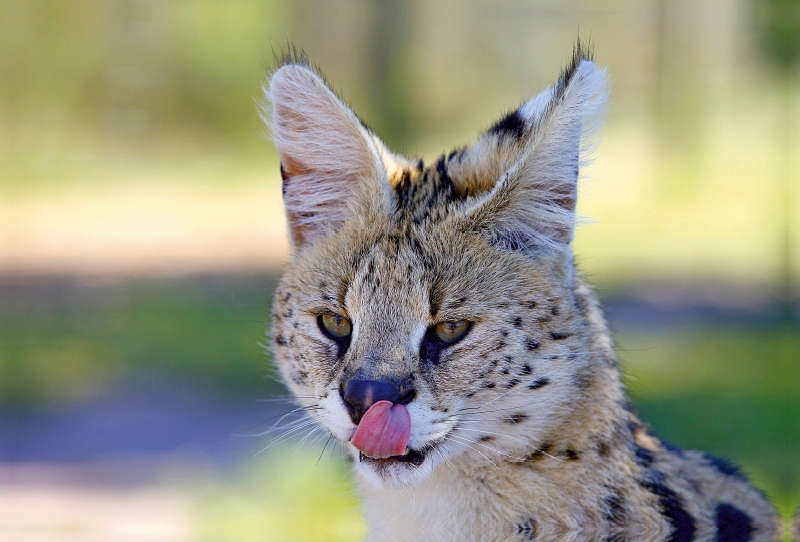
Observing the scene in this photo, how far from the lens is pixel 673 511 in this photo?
3555 millimetres

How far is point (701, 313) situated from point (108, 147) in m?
7.38

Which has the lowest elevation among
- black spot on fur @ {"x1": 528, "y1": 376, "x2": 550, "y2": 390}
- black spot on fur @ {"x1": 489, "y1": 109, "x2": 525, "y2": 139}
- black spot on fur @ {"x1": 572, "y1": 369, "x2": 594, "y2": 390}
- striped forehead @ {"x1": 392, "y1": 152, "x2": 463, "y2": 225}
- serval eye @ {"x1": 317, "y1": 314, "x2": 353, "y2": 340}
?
black spot on fur @ {"x1": 528, "y1": 376, "x2": 550, "y2": 390}

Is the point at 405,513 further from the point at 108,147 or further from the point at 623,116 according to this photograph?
the point at 108,147

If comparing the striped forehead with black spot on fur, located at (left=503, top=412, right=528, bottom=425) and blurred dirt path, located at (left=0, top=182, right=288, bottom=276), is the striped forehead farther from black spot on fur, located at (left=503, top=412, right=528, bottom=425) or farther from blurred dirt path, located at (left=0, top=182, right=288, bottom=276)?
blurred dirt path, located at (left=0, top=182, right=288, bottom=276)

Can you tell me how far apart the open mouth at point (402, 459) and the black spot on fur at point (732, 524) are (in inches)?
50.8

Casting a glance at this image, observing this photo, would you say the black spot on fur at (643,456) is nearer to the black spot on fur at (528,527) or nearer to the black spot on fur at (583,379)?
the black spot on fur at (583,379)

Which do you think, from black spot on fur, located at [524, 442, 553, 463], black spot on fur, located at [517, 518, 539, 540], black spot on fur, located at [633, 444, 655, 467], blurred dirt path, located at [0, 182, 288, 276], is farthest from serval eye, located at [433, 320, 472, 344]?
blurred dirt path, located at [0, 182, 288, 276]

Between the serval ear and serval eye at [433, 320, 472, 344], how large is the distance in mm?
443

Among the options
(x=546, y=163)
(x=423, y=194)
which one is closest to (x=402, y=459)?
(x=423, y=194)

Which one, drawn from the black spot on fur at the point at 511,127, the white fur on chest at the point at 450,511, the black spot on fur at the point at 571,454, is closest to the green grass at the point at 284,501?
the white fur on chest at the point at 450,511

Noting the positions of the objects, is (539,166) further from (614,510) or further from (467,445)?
(614,510)

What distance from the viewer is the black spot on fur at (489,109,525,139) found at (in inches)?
145

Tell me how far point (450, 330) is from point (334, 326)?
490mm

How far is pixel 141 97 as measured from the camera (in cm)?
1135
